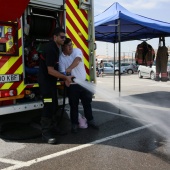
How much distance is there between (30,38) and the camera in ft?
18.0

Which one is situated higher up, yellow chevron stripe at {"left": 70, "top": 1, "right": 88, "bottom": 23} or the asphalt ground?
yellow chevron stripe at {"left": 70, "top": 1, "right": 88, "bottom": 23}

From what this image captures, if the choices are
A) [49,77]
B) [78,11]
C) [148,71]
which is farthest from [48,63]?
[148,71]

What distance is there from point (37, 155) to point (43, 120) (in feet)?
2.34

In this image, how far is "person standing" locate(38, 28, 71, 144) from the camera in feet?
13.9

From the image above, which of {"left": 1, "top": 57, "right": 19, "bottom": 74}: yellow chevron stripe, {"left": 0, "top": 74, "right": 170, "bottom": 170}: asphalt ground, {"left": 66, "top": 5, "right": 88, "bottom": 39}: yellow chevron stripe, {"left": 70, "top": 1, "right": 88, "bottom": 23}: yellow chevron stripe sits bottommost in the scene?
{"left": 0, "top": 74, "right": 170, "bottom": 170}: asphalt ground

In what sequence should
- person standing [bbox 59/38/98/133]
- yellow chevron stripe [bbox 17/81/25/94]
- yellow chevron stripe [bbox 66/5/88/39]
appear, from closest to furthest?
yellow chevron stripe [bbox 17/81/25/94] < person standing [bbox 59/38/98/133] < yellow chevron stripe [bbox 66/5/88/39]

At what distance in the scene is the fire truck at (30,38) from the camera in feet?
14.4

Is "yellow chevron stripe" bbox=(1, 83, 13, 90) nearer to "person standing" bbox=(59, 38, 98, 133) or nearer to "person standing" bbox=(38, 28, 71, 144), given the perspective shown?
"person standing" bbox=(38, 28, 71, 144)

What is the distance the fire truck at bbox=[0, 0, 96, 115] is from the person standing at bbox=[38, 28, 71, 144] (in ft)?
1.41

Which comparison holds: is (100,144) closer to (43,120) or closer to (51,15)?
(43,120)

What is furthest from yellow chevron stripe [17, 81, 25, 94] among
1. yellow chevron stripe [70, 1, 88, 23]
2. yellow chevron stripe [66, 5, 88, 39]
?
yellow chevron stripe [70, 1, 88, 23]

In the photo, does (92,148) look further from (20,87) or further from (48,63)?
(20,87)

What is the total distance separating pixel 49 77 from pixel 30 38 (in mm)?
1456

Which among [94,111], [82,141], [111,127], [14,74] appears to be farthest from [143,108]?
[14,74]
